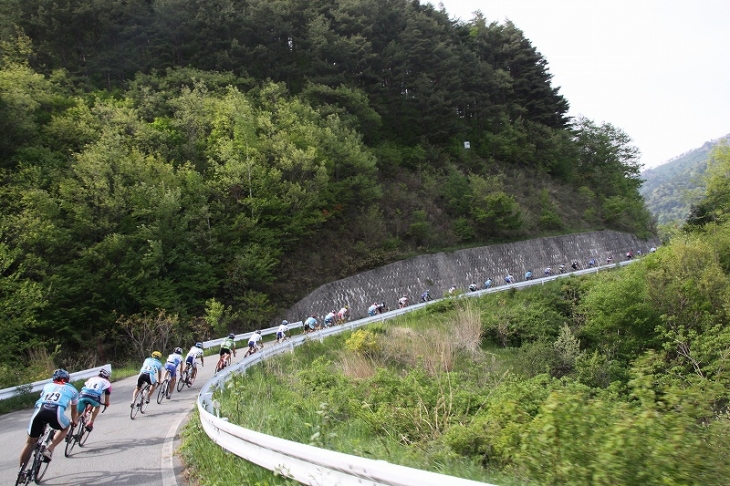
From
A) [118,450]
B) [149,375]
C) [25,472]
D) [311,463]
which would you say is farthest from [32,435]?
[311,463]

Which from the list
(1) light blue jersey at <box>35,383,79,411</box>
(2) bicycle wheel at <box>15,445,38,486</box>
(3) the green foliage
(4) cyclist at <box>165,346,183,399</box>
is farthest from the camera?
(3) the green foliage

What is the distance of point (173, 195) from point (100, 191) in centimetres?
382

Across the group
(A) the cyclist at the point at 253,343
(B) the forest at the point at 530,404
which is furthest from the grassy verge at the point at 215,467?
(A) the cyclist at the point at 253,343

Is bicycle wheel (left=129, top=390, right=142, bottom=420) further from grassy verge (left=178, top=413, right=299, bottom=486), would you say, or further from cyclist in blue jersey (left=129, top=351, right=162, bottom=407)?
grassy verge (left=178, top=413, right=299, bottom=486)

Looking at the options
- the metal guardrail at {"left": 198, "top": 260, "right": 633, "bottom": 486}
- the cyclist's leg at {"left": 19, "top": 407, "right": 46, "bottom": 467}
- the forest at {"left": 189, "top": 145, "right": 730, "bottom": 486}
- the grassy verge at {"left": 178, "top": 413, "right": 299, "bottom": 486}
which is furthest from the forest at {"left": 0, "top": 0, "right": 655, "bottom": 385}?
the metal guardrail at {"left": 198, "top": 260, "right": 633, "bottom": 486}

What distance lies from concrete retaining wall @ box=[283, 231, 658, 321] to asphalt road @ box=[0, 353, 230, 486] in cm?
1967

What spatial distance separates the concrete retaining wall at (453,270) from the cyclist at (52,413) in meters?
23.9

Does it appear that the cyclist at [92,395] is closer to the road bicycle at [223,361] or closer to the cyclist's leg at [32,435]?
the cyclist's leg at [32,435]

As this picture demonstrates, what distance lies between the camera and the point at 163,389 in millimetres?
14758

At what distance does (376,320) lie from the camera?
83.7 feet

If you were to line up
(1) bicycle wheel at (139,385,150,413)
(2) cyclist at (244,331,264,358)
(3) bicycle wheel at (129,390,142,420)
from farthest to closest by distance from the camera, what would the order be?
(2) cyclist at (244,331,264,358), (1) bicycle wheel at (139,385,150,413), (3) bicycle wheel at (129,390,142,420)

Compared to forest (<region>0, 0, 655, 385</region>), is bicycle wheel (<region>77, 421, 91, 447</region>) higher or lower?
lower

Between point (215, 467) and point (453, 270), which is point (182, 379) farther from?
point (453, 270)

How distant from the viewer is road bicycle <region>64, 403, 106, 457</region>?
9.25m
